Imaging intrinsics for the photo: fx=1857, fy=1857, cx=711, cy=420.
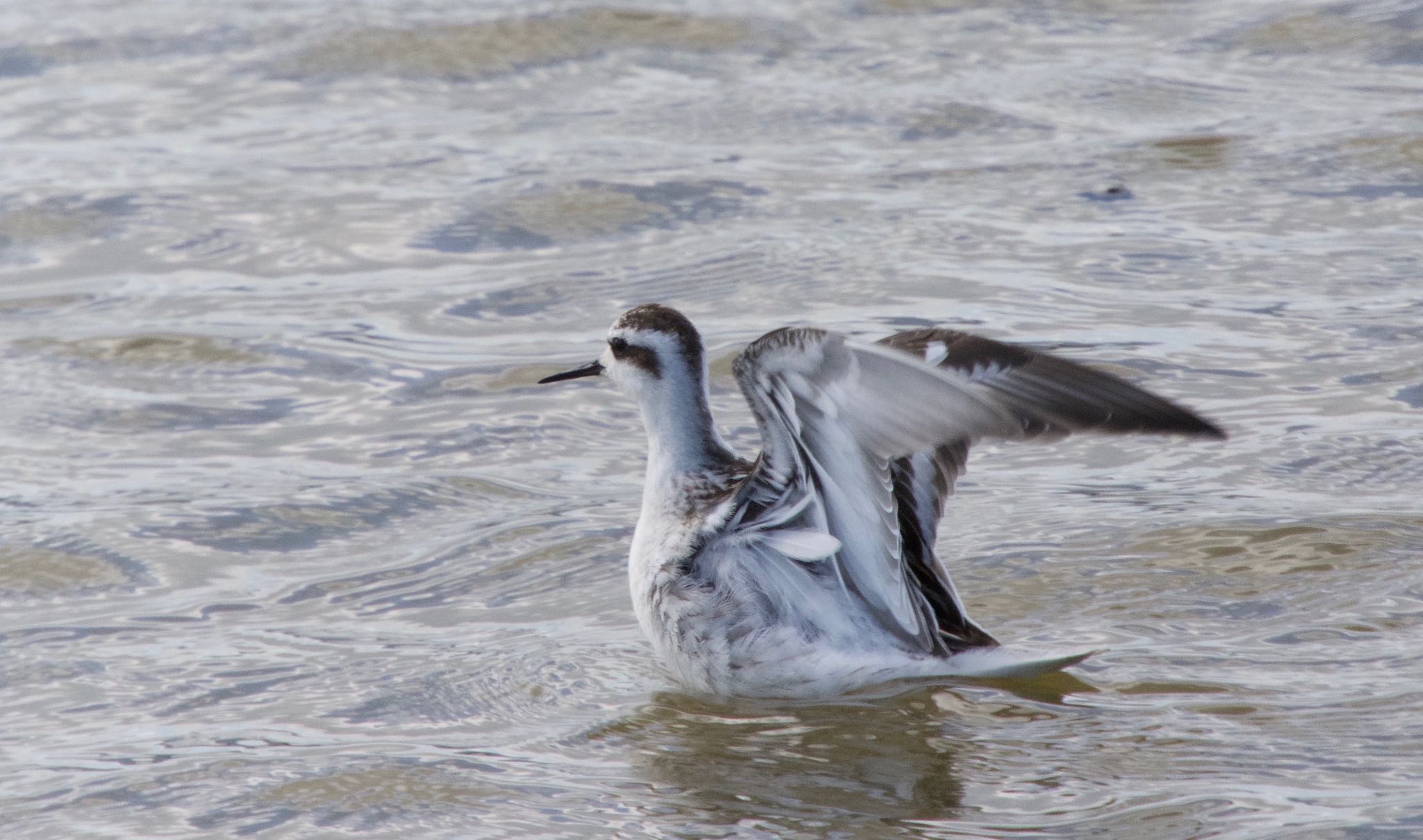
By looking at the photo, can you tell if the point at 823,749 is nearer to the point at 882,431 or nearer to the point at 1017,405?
the point at 882,431

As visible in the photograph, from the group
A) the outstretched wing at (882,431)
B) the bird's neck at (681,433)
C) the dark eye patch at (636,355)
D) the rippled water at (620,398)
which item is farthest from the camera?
the dark eye patch at (636,355)

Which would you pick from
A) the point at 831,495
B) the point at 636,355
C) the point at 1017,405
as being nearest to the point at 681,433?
the point at 636,355

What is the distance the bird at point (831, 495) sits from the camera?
5.23 metres

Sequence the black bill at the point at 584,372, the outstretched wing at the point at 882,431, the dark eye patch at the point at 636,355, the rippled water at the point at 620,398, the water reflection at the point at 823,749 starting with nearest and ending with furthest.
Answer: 1. the outstretched wing at the point at 882,431
2. the water reflection at the point at 823,749
3. the rippled water at the point at 620,398
4. the dark eye patch at the point at 636,355
5. the black bill at the point at 584,372

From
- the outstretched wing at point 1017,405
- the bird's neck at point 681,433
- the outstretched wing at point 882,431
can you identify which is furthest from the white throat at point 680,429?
the outstretched wing at point 1017,405

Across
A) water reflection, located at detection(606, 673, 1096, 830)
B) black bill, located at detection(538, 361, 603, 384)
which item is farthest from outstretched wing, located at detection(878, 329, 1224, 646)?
black bill, located at detection(538, 361, 603, 384)

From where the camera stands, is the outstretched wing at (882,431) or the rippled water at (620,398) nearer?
the outstretched wing at (882,431)

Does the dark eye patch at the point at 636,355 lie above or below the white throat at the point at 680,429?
above

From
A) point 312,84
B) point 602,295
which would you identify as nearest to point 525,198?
point 602,295

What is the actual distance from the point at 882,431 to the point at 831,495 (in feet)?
1.34

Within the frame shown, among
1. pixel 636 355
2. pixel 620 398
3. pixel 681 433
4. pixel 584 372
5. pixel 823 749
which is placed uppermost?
pixel 636 355

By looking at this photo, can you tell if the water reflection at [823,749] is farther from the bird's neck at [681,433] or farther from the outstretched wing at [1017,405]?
the bird's neck at [681,433]

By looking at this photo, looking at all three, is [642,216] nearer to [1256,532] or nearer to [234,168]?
[234,168]

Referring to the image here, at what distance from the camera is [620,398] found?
8.91 meters
